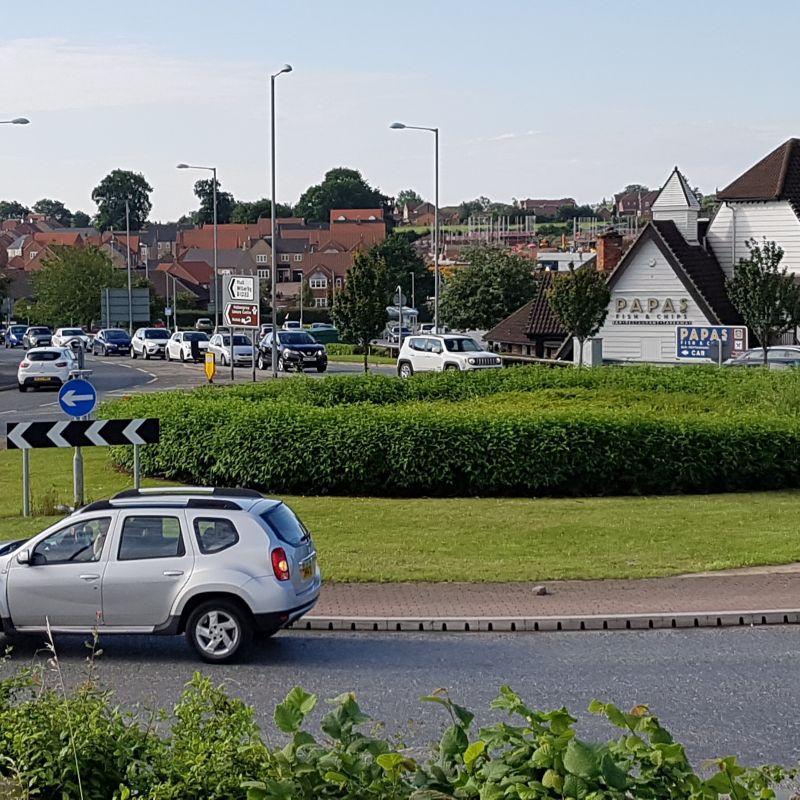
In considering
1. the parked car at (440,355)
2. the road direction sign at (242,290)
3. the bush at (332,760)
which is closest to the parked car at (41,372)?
the road direction sign at (242,290)

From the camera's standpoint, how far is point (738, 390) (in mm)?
28438

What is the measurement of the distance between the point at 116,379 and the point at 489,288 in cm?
2923

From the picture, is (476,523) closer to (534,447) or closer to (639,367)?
(534,447)

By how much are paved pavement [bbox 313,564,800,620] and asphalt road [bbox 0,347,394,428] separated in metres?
20.2

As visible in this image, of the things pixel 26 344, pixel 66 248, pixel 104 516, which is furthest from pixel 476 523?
pixel 66 248

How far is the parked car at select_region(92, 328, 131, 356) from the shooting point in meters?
75.8

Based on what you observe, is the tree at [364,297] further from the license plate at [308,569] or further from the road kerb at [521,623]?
the license plate at [308,569]

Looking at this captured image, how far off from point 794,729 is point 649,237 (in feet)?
146

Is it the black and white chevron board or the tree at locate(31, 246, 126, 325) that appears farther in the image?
the tree at locate(31, 246, 126, 325)

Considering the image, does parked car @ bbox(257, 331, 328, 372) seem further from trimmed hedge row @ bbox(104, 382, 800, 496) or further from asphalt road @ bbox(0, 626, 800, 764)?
asphalt road @ bbox(0, 626, 800, 764)

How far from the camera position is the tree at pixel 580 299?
148ft

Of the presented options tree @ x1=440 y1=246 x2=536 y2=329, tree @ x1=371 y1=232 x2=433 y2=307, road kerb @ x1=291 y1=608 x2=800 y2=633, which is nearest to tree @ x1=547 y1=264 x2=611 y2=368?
tree @ x1=440 y1=246 x2=536 y2=329

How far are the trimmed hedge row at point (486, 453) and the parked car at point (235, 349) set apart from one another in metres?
38.5

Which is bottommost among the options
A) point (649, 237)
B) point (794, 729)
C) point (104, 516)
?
point (794, 729)
